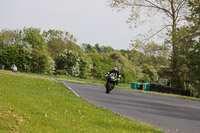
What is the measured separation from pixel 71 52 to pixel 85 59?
7.02 meters

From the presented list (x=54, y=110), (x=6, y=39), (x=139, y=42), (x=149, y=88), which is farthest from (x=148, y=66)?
(x=54, y=110)

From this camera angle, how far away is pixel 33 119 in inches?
247

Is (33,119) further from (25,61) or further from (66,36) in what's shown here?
(66,36)

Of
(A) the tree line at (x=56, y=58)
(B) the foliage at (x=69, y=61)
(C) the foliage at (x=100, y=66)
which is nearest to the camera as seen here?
(A) the tree line at (x=56, y=58)

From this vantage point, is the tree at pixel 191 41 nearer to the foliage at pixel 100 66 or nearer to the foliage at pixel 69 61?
the foliage at pixel 69 61

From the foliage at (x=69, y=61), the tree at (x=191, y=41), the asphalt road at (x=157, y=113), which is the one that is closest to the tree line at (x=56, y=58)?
the foliage at (x=69, y=61)

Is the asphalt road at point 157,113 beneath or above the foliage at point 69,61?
beneath

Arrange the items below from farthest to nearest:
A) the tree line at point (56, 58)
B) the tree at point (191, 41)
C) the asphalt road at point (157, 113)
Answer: the tree line at point (56, 58), the tree at point (191, 41), the asphalt road at point (157, 113)

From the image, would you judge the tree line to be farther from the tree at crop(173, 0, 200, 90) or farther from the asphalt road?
the asphalt road

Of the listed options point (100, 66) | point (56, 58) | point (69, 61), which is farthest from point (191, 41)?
point (100, 66)

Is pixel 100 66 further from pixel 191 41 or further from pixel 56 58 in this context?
pixel 191 41

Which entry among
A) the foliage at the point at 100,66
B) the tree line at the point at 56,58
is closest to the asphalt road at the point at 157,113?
the tree line at the point at 56,58

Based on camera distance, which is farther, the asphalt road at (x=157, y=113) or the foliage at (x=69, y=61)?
the foliage at (x=69, y=61)

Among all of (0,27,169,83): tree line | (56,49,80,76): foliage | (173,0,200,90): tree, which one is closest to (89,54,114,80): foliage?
(0,27,169,83): tree line
